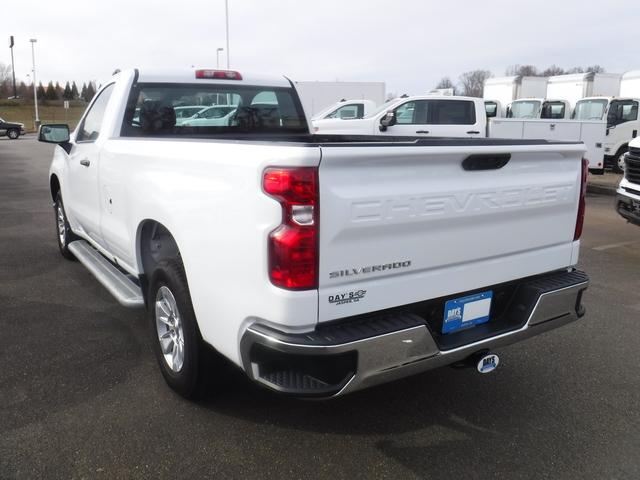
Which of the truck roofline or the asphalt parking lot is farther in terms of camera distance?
the truck roofline

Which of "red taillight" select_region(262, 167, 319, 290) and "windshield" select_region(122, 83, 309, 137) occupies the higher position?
"windshield" select_region(122, 83, 309, 137)

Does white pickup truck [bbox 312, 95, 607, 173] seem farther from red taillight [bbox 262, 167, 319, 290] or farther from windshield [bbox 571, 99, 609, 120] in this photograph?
red taillight [bbox 262, 167, 319, 290]

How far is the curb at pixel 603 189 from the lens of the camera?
12.8 m

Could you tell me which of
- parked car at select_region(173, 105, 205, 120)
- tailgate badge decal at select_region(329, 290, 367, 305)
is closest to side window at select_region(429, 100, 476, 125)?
parked car at select_region(173, 105, 205, 120)

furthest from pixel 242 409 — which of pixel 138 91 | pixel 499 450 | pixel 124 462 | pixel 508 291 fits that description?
pixel 138 91

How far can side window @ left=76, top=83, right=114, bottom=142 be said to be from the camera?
4.70 m

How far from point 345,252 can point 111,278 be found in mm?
2441

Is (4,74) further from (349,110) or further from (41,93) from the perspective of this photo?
(349,110)

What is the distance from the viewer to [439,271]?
9.01 ft

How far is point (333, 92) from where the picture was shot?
92.7ft

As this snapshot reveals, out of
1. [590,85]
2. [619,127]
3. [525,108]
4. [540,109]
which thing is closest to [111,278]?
[619,127]

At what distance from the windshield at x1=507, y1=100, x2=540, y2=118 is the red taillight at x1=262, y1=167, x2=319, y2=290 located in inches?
841

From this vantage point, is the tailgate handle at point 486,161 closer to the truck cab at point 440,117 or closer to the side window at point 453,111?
the truck cab at point 440,117

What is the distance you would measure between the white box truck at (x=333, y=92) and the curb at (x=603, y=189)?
15.9 m
